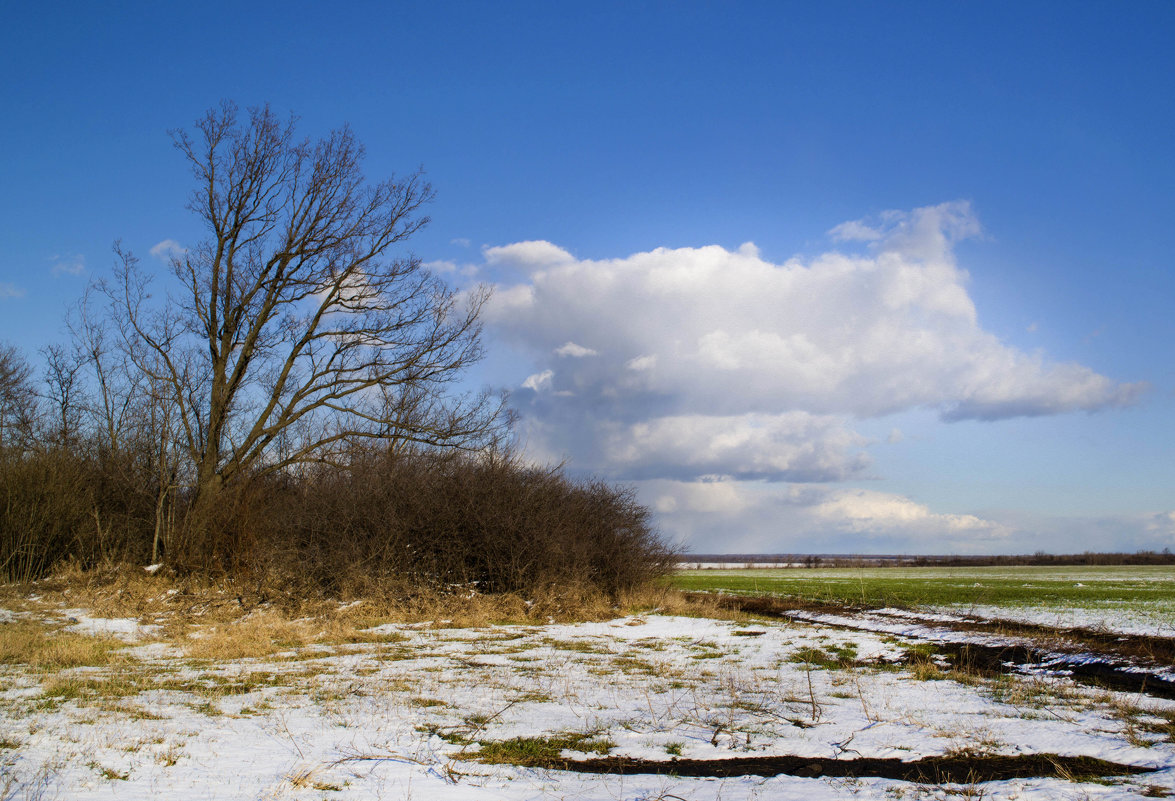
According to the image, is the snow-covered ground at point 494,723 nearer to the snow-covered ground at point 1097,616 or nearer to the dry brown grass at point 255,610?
the dry brown grass at point 255,610

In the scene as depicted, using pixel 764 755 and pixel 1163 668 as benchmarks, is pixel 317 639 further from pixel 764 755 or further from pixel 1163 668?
pixel 1163 668

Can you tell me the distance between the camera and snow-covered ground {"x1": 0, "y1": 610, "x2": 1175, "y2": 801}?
16.6 feet

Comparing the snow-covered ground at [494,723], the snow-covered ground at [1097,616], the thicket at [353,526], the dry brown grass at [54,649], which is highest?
the thicket at [353,526]

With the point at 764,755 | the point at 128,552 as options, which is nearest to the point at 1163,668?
the point at 764,755

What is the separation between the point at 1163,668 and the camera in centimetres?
1015

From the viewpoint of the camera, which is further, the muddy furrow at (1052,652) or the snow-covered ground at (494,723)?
the muddy furrow at (1052,652)

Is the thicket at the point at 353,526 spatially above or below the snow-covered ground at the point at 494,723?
above

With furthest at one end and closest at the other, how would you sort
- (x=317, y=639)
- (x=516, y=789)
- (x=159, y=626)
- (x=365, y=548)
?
(x=365, y=548), (x=159, y=626), (x=317, y=639), (x=516, y=789)

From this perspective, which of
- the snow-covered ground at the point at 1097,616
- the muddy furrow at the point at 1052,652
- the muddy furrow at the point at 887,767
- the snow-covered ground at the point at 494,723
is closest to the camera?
the snow-covered ground at the point at 494,723

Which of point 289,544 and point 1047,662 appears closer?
point 1047,662

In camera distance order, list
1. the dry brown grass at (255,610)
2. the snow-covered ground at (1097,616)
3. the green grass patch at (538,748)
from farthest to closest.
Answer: the snow-covered ground at (1097,616) < the dry brown grass at (255,610) < the green grass patch at (538,748)

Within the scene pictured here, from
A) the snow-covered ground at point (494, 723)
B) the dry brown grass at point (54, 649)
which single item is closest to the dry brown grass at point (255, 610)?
the dry brown grass at point (54, 649)

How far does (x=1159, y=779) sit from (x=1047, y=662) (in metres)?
6.52

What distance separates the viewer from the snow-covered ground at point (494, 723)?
5.06 m
